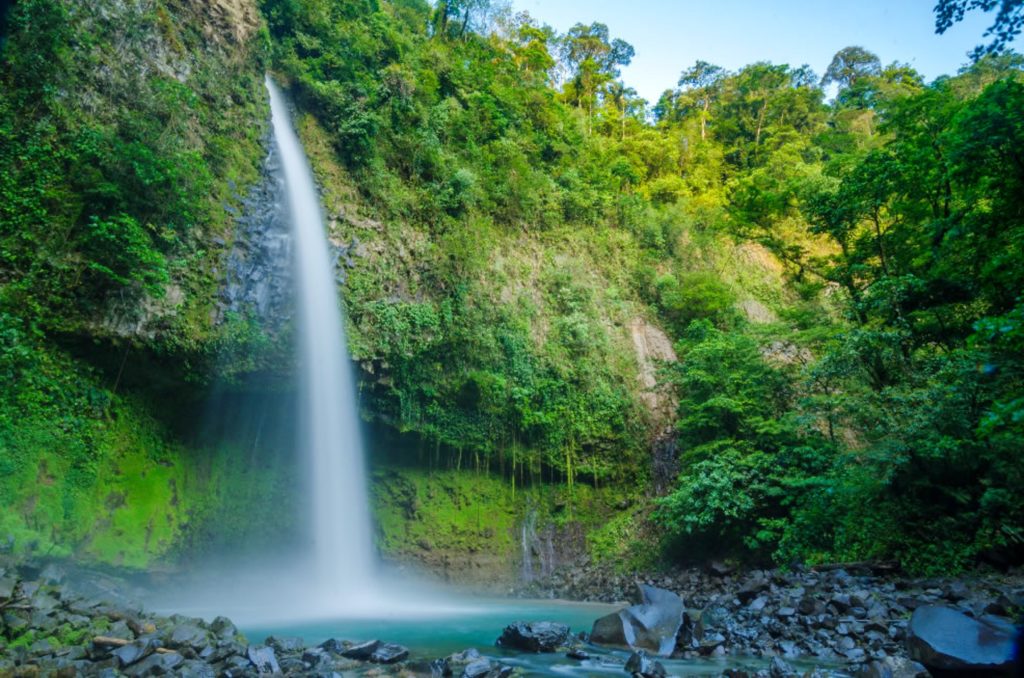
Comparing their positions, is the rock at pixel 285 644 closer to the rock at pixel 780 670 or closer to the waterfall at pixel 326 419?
the rock at pixel 780 670

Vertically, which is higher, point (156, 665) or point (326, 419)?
point (326, 419)

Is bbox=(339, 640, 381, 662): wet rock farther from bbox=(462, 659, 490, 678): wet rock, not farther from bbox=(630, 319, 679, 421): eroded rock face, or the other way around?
bbox=(630, 319, 679, 421): eroded rock face

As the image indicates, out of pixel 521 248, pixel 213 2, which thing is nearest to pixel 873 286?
pixel 521 248

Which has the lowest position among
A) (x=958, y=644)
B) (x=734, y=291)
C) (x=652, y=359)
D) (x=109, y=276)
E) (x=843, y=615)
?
(x=843, y=615)

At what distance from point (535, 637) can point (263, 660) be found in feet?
10.5

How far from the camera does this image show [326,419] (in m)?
12.8

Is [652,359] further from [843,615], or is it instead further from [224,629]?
[224,629]

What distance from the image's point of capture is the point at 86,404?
9.84 metres

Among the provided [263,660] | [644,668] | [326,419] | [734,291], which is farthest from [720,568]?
[734,291]

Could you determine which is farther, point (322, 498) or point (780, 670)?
point (322, 498)

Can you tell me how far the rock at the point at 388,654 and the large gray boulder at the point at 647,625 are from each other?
254 centimetres

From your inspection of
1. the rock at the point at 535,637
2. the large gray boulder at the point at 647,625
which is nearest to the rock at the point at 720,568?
the large gray boulder at the point at 647,625

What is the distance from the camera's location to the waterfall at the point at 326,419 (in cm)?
1244

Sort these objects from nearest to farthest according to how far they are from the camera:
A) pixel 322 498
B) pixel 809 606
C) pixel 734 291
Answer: pixel 809 606, pixel 322 498, pixel 734 291
